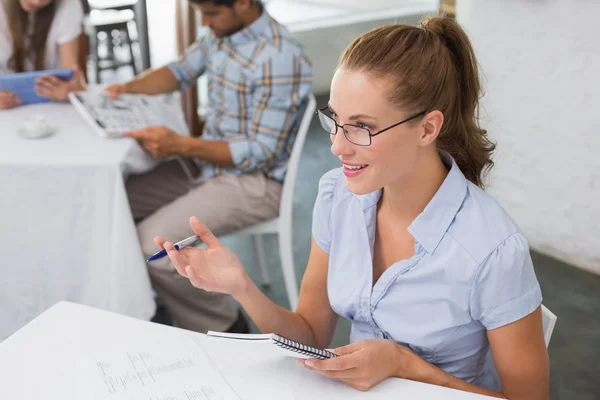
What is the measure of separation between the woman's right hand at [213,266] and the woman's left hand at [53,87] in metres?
1.32

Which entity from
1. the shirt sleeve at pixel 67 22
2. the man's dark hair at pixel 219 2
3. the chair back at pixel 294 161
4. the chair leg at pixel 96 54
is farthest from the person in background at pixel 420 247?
the chair leg at pixel 96 54

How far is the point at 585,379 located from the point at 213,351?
154 cm

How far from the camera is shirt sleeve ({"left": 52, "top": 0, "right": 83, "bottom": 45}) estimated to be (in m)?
2.48

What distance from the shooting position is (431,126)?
1119mm

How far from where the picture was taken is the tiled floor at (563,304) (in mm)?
2127

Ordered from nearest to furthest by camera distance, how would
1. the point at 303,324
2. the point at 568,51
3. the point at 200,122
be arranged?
the point at 303,324
the point at 568,51
the point at 200,122

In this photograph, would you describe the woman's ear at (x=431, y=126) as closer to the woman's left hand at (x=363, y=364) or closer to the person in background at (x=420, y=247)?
the person in background at (x=420, y=247)

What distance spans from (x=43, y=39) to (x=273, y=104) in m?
1.03

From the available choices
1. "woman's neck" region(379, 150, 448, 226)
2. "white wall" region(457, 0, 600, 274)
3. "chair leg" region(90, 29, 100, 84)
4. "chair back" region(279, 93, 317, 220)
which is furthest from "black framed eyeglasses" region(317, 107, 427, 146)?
"chair leg" region(90, 29, 100, 84)

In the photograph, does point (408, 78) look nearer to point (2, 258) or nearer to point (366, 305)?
point (366, 305)

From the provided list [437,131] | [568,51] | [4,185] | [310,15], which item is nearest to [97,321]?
[437,131]

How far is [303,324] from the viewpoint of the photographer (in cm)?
134

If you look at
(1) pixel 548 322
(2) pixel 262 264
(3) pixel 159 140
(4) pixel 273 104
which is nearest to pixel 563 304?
(2) pixel 262 264

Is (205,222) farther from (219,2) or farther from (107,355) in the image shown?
(107,355)
